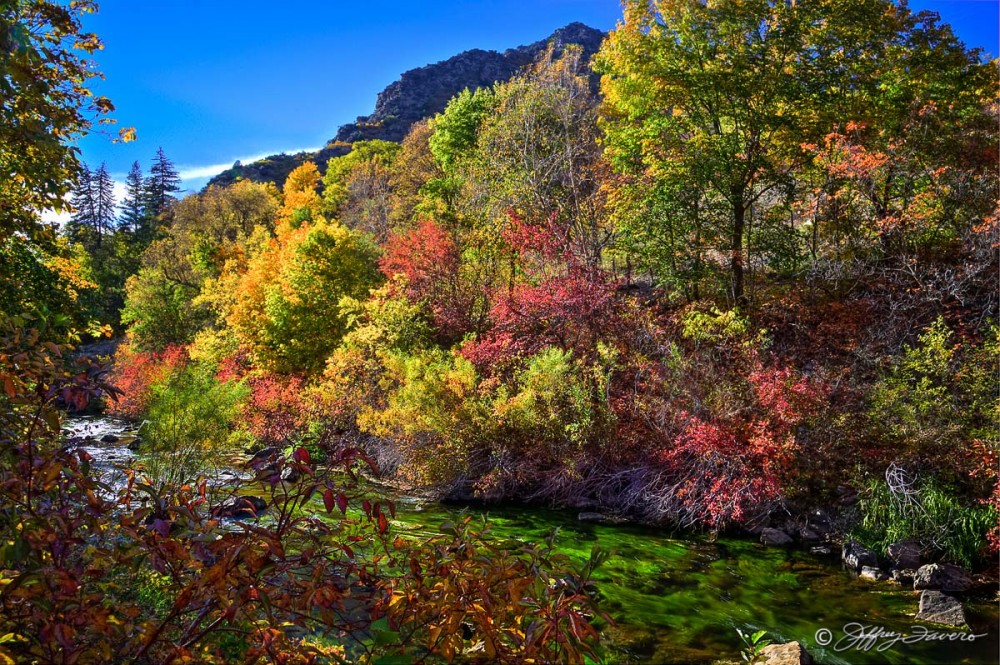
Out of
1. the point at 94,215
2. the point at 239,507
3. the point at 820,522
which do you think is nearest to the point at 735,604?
the point at 820,522

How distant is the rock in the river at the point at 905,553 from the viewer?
29.3 feet

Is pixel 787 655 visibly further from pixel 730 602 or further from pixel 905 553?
pixel 905 553

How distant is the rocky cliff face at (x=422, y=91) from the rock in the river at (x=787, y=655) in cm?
9858

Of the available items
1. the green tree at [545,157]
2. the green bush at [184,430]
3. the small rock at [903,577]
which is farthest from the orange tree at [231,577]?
the green tree at [545,157]

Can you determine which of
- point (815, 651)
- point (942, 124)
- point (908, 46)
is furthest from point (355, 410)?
point (908, 46)

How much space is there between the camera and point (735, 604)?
818cm

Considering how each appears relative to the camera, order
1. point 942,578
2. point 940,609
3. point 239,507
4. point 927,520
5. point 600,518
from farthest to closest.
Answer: point 600,518 → point 927,520 → point 942,578 → point 940,609 → point 239,507

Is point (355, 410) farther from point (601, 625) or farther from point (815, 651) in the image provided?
point (815, 651)

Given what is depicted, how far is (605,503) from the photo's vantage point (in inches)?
491

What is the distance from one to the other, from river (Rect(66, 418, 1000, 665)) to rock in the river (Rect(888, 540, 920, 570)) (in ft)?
1.86

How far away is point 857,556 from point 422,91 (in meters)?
120

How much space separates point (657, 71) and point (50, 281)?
46.4 ft

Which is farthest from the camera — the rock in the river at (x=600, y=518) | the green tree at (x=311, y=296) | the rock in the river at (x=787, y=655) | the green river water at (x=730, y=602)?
the green tree at (x=311, y=296)

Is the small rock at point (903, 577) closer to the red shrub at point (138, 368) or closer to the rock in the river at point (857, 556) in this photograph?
the rock in the river at point (857, 556)
